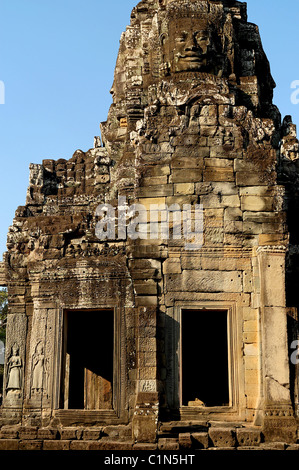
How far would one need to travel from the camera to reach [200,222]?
11648mm

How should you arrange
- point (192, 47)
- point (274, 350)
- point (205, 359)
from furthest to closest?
point (205, 359), point (192, 47), point (274, 350)

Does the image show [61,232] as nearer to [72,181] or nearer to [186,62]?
[72,181]

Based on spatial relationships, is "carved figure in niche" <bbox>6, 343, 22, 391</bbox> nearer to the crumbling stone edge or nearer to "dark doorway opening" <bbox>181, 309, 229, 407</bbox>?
the crumbling stone edge

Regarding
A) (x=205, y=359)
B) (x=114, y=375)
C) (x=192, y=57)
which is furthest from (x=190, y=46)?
(x=205, y=359)

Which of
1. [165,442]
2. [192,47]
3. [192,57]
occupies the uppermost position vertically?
[192,47]

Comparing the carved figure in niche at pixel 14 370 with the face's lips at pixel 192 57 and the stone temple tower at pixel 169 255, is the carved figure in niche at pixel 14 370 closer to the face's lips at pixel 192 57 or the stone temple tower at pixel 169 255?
the stone temple tower at pixel 169 255

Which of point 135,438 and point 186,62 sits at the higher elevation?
point 186,62

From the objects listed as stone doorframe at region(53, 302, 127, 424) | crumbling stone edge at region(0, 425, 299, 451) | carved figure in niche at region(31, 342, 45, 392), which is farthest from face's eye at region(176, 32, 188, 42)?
crumbling stone edge at region(0, 425, 299, 451)

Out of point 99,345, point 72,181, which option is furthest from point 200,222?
point 99,345

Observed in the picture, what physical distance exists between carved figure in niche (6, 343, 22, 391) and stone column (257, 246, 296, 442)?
5483 mm

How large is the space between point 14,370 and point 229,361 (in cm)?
501

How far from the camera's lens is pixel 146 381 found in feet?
36.1

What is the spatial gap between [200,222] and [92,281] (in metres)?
2.75

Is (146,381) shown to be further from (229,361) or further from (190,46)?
(190,46)
